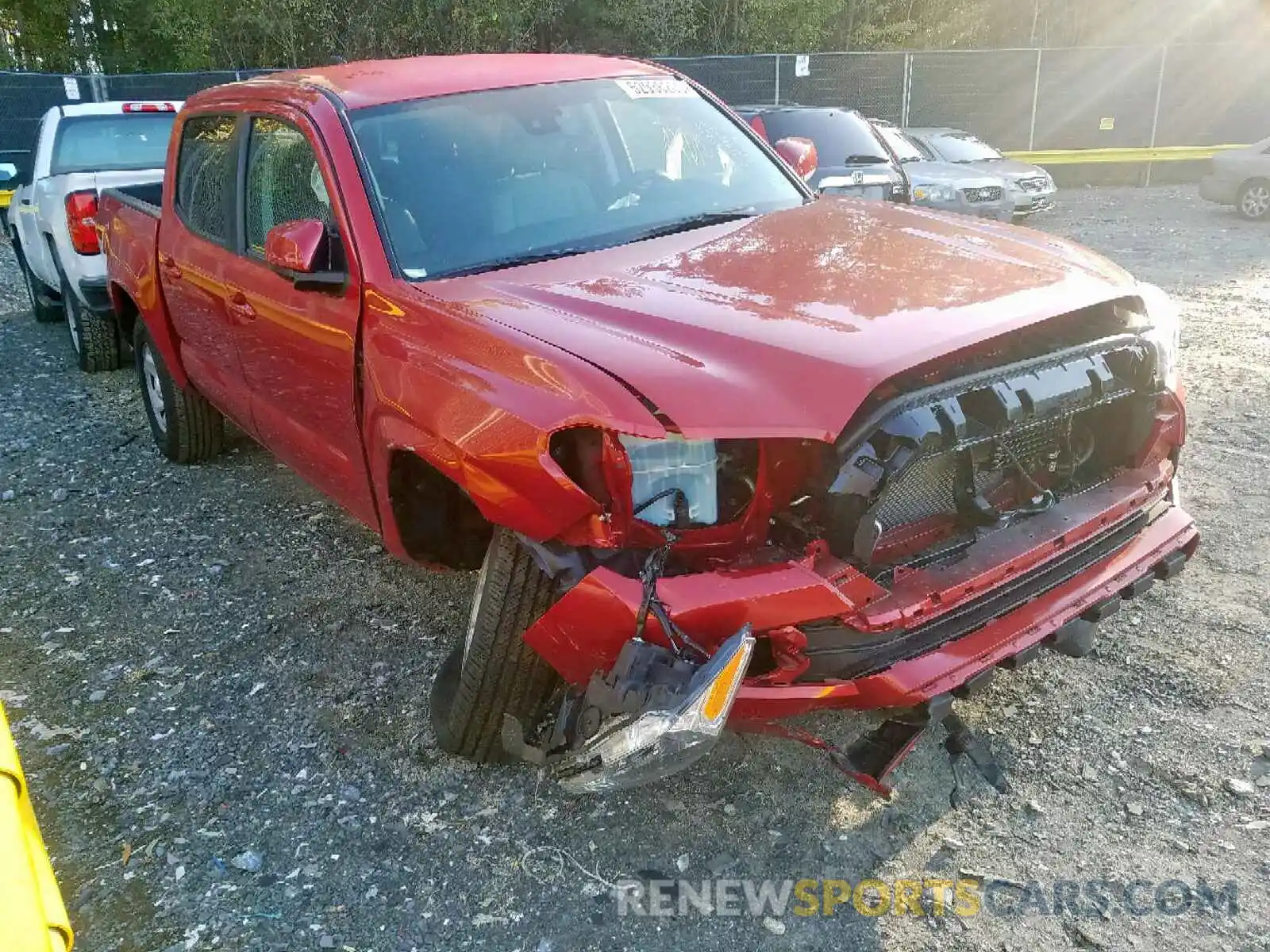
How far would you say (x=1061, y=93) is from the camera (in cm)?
1927

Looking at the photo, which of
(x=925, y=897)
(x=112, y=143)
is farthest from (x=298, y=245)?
(x=112, y=143)

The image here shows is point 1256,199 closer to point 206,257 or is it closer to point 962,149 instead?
point 962,149

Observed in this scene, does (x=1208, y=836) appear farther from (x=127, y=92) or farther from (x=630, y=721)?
(x=127, y=92)

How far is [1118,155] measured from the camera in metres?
18.5

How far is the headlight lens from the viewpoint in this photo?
2.44m

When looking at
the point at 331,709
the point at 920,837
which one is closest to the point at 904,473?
the point at 920,837

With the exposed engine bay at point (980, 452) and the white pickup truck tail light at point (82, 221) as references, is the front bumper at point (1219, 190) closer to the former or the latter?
the exposed engine bay at point (980, 452)

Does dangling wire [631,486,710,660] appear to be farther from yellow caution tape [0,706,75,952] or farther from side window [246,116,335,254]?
side window [246,116,335,254]

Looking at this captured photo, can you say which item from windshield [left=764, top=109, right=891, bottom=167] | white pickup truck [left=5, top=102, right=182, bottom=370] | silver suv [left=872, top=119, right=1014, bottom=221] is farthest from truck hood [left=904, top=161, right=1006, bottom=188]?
white pickup truck [left=5, top=102, right=182, bottom=370]

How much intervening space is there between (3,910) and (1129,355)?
2.86 metres

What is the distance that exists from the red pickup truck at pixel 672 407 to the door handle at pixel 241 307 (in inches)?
2.1

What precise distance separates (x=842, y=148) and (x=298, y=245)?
8.16m

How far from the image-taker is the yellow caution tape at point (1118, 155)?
720 inches

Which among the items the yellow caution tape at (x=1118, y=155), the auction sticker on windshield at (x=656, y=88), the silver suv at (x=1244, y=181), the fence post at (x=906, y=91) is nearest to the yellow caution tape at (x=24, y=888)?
the auction sticker on windshield at (x=656, y=88)
